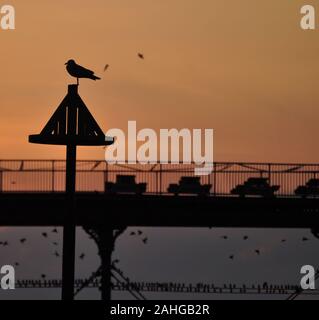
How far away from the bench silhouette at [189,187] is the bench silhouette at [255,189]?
117 cm

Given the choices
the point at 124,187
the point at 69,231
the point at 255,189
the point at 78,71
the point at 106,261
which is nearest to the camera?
the point at 69,231

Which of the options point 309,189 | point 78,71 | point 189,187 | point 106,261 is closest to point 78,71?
point 78,71

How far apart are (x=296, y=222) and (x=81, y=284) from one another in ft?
32.1

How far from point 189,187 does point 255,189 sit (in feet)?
9.11

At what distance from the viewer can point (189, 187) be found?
4584 cm

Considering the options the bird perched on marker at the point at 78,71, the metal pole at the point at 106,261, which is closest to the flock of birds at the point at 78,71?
the bird perched on marker at the point at 78,71

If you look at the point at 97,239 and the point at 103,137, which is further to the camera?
the point at 97,239

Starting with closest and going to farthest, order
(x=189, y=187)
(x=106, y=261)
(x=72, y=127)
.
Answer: (x=72, y=127) → (x=106, y=261) → (x=189, y=187)

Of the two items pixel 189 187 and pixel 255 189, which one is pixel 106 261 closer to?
pixel 189 187
